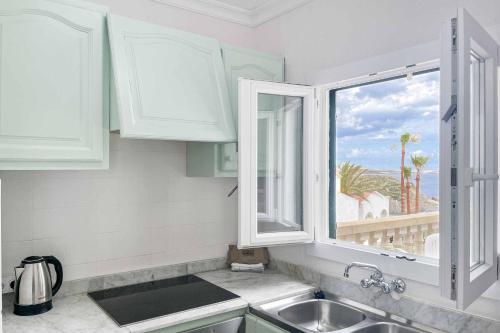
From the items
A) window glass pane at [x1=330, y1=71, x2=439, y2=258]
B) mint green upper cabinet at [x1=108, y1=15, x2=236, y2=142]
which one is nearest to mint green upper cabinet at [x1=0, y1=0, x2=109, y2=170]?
mint green upper cabinet at [x1=108, y1=15, x2=236, y2=142]


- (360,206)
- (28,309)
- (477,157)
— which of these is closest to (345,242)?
(360,206)

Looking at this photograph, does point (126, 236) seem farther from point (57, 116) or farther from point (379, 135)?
point (379, 135)

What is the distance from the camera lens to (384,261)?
1.92m

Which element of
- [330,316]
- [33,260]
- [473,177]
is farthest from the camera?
[330,316]

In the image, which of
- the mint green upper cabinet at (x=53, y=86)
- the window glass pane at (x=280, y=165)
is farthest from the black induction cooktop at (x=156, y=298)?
the mint green upper cabinet at (x=53, y=86)

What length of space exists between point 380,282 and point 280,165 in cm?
82

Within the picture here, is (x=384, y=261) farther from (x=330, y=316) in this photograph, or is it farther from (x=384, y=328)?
(x=330, y=316)

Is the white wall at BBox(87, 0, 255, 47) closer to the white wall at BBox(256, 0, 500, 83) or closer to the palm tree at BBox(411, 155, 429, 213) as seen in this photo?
the white wall at BBox(256, 0, 500, 83)

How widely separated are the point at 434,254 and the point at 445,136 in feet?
2.82

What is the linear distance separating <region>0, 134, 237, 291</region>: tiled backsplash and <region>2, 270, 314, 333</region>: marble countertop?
0.75 ft

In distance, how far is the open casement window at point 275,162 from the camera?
202 centimetres

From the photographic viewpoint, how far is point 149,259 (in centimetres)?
232

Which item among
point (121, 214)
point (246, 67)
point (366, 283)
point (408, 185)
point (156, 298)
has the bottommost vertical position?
point (156, 298)

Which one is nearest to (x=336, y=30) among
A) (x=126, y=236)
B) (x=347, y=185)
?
(x=347, y=185)
